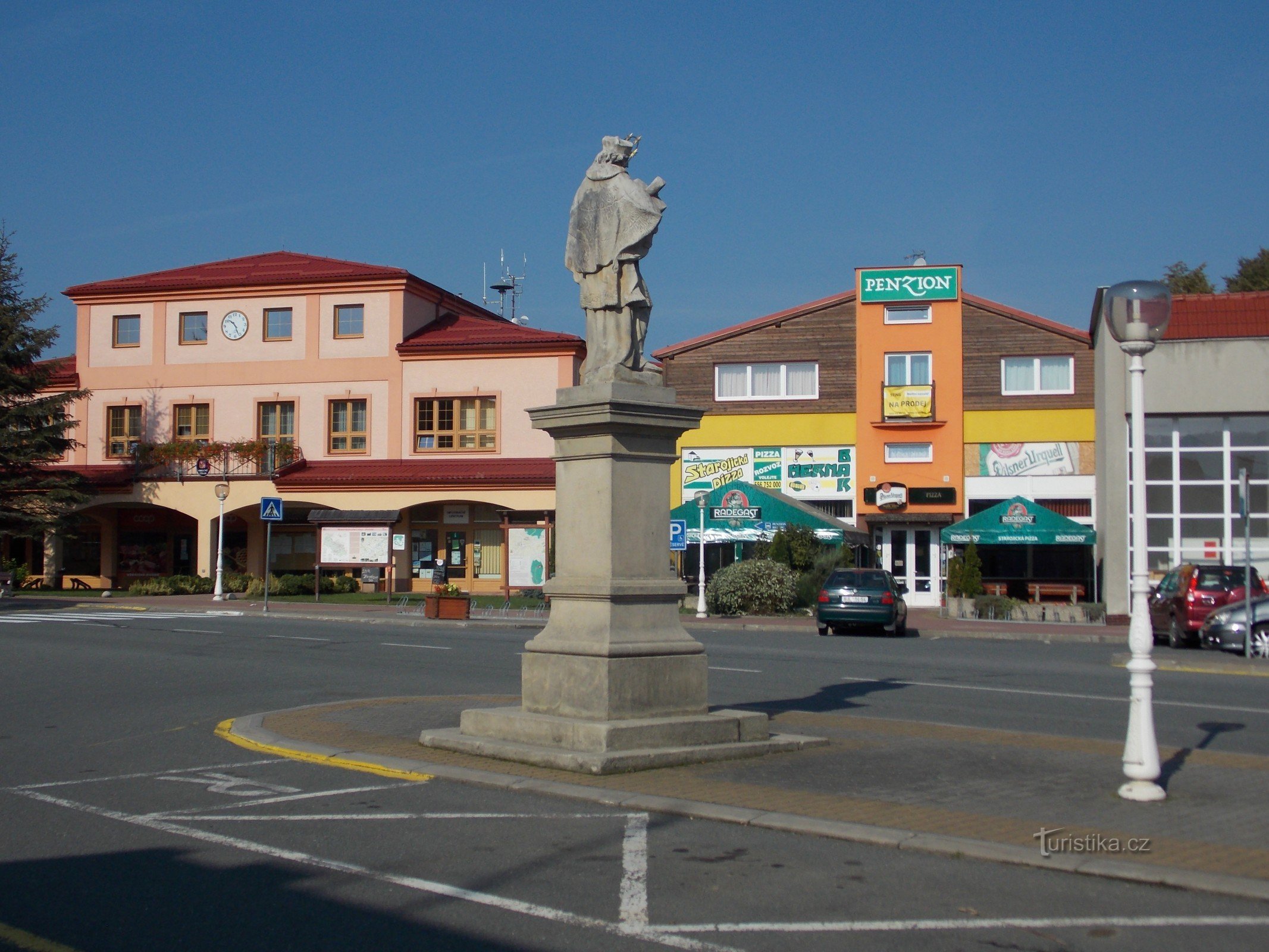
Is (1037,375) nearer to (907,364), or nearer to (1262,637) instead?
(907,364)

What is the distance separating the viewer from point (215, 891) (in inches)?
234

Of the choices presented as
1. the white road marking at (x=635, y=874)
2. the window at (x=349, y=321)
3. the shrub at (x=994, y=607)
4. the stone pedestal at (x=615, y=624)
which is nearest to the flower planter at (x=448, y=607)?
the shrub at (x=994, y=607)

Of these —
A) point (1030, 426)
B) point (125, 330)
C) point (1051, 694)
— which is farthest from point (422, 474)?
point (1051, 694)

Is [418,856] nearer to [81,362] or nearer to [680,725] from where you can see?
[680,725]

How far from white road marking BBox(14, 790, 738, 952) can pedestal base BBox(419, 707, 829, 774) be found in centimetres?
248

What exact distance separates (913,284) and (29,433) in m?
28.9

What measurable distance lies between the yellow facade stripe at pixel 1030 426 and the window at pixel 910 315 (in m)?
3.19

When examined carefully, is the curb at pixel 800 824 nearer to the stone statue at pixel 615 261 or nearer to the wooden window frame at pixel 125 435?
the stone statue at pixel 615 261

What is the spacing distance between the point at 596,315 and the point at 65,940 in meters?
6.00

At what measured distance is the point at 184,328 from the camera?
43.4 meters

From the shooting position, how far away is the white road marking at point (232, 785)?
838cm

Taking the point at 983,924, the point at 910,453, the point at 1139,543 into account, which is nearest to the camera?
the point at 983,924

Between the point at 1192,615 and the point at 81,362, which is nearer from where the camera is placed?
the point at 1192,615

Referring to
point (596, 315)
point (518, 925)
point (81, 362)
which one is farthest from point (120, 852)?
point (81, 362)
